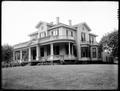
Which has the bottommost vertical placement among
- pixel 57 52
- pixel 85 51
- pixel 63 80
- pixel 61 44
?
pixel 63 80

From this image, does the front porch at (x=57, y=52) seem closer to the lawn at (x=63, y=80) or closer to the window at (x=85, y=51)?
the window at (x=85, y=51)

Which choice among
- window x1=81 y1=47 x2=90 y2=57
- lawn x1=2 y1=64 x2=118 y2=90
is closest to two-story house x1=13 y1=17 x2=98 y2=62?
window x1=81 y1=47 x2=90 y2=57

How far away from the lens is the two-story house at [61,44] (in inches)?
1016

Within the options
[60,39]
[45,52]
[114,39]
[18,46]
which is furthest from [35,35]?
[114,39]

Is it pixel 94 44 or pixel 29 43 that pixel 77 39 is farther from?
pixel 29 43

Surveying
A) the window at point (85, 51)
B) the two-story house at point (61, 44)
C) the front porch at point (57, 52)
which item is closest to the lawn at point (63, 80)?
the front porch at point (57, 52)

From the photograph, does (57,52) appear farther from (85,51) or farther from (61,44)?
(85,51)

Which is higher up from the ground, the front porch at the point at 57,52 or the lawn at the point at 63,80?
the front porch at the point at 57,52

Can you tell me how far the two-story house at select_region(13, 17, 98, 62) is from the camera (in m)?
25.8

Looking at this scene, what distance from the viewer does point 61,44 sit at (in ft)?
90.9

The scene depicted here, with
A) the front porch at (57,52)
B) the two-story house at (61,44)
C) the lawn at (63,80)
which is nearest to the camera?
the lawn at (63,80)

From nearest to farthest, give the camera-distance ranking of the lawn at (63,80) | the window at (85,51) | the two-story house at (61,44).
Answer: the lawn at (63,80)
the two-story house at (61,44)
the window at (85,51)

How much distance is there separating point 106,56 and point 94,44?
836 centimetres

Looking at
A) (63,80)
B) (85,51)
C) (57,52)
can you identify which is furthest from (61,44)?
(63,80)
